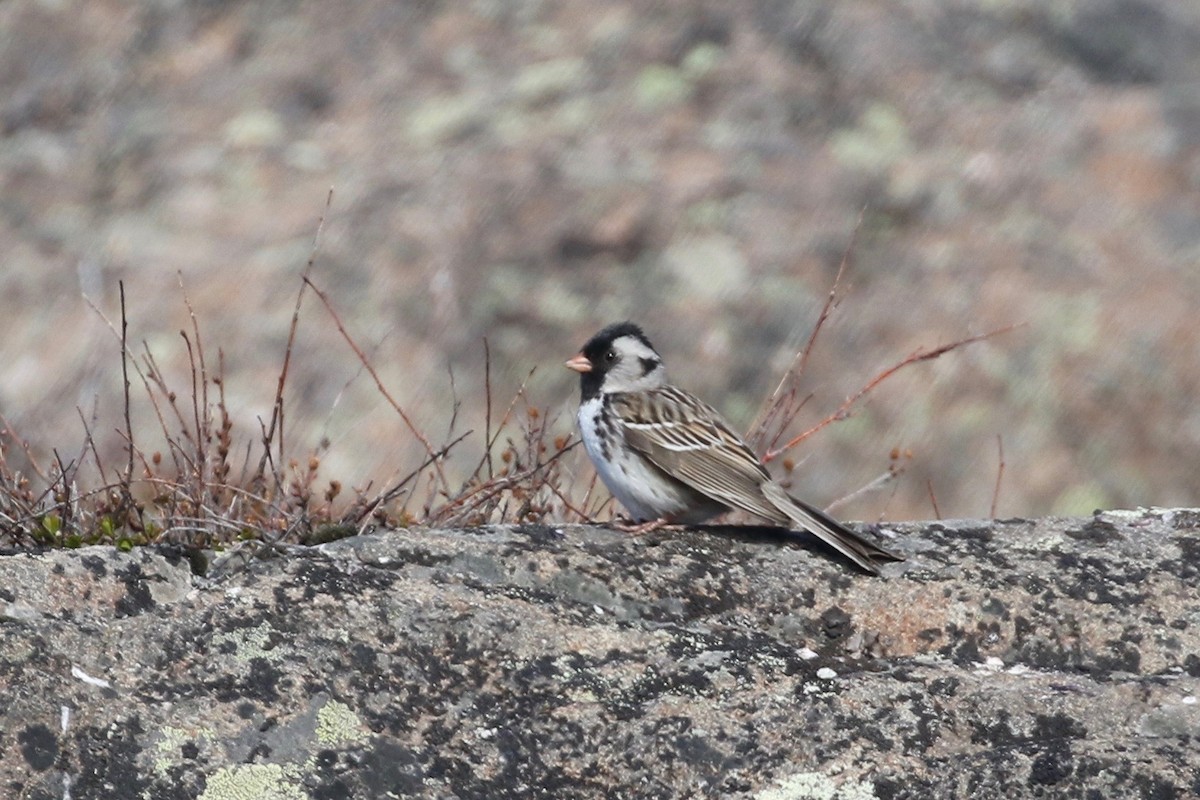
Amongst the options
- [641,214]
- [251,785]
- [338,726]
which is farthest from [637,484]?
[641,214]

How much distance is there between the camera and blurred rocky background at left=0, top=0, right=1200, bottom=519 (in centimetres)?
813

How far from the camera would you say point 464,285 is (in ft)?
27.9

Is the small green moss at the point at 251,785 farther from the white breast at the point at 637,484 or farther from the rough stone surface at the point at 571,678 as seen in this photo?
the white breast at the point at 637,484

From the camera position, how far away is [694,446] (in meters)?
5.71

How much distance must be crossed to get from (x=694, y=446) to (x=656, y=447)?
11 cm

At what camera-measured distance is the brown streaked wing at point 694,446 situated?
17.7 feet

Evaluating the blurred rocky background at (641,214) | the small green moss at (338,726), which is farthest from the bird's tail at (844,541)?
the blurred rocky background at (641,214)

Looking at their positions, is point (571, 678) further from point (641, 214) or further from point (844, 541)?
point (641, 214)

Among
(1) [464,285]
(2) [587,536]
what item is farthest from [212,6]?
(2) [587,536]

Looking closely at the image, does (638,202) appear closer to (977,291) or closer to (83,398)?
(977,291)

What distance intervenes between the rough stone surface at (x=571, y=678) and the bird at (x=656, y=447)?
0.88 m

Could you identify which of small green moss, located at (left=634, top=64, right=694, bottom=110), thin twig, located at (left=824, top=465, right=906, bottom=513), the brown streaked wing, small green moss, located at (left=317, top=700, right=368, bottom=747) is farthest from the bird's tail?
small green moss, located at (left=634, top=64, right=694, bottom=110)

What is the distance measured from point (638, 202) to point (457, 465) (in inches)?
76.4

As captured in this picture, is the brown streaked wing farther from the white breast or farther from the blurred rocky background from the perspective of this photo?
the blurred rocky background
